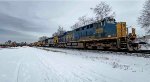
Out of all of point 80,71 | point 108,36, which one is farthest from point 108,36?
point 80,71

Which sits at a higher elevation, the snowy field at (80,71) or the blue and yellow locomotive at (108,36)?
the blue and yellow locomotive at (108,36)

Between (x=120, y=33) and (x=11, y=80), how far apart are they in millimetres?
14357

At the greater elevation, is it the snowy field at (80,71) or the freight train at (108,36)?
the freight train at (108,36)

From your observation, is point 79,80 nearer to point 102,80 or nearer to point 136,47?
point 102,80

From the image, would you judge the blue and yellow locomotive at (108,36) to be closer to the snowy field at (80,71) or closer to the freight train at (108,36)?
the freight train at (108,36)

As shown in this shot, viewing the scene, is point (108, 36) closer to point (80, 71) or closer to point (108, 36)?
point (108, 36)

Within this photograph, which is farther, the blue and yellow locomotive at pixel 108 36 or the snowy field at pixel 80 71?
the blue and yellow locomotive at pixel 108 36

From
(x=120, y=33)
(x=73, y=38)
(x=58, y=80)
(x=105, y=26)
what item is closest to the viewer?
(x=58, y=80)

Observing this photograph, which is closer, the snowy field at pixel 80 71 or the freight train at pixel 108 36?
the snowy field at pixel 80 71

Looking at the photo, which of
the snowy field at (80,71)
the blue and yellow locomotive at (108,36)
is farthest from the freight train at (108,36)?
the snowy field at (80,71)

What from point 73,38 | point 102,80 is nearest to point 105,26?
point 73,38

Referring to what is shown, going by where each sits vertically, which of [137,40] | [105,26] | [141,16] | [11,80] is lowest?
[11,80]

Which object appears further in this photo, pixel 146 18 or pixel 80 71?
pixel 146 18

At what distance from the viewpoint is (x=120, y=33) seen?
18844 mm
